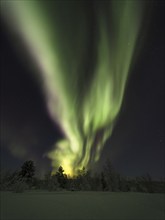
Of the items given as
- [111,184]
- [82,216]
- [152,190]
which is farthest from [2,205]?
[152,190]

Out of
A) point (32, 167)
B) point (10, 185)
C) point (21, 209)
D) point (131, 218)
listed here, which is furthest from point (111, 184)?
point (32, 167)

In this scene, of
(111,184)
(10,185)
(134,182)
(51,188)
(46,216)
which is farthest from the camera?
(134,182)

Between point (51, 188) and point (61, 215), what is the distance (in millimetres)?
7208

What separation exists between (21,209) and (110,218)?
2.02 metres

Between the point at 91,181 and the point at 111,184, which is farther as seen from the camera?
the point at 91,181

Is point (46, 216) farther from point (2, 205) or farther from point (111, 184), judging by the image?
point (111, 184)

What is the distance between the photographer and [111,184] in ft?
50.4

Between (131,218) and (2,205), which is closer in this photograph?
(2,205)

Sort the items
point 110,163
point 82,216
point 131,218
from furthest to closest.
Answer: point 110,163
point 131,218
point 82,216

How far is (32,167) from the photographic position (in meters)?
34.5

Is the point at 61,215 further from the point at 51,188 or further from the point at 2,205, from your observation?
the point at 51,188

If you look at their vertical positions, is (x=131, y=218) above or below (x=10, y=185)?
below

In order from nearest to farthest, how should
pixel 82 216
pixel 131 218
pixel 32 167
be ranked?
1. pixel 82 216
2. pixel 131 218
3. pixel 32 167

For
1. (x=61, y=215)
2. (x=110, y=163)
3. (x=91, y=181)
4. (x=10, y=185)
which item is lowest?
(x=61, y=215)
